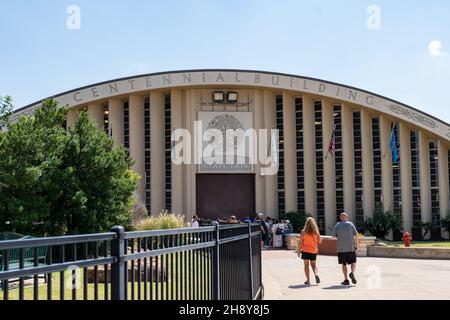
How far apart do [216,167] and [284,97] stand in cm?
608

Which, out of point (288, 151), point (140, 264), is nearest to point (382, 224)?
point (288, 151)

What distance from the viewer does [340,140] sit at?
35.8 m

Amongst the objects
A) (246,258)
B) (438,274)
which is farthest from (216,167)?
(246,258)

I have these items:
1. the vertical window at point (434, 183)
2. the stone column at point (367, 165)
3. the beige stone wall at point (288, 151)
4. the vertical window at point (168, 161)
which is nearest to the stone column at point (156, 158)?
the beige stone wall at point (288, 151)

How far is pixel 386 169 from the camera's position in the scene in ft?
116

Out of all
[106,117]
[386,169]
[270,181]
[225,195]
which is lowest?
[225,195]

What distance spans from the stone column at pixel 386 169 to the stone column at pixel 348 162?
1.79m

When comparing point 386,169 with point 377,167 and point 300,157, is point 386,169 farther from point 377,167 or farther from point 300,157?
point 300,157

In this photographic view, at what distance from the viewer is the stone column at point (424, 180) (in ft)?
117

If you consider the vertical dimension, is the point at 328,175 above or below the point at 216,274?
above

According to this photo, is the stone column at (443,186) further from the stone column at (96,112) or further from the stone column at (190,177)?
the stone column at (96,112)

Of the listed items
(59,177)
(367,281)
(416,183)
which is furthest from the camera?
(416,183)

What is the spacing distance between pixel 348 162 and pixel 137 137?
508 inches
